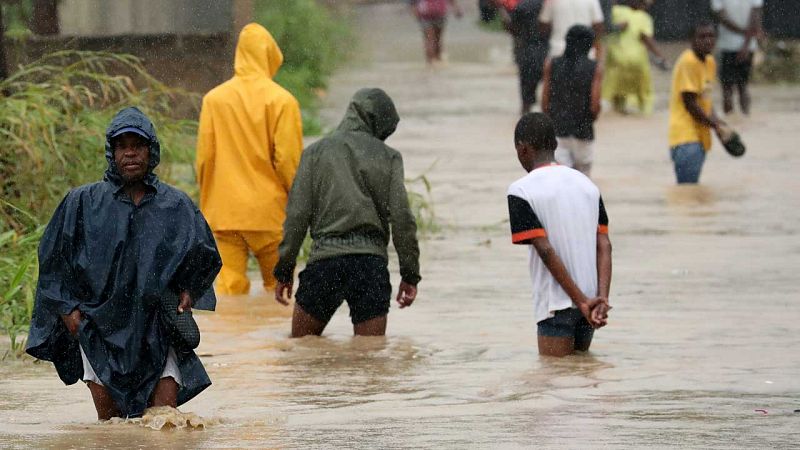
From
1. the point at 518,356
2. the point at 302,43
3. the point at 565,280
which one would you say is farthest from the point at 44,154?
the point at 302,43

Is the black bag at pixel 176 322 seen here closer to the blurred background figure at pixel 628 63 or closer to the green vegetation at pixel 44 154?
the green vegetation at pixel 44 154

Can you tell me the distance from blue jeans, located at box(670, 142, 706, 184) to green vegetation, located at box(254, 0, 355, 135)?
8.06 metres

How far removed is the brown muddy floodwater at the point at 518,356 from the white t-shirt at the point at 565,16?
2672 mm

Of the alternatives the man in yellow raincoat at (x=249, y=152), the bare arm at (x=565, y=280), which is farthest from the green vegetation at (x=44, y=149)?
the bare arm at (x=565, y=280)

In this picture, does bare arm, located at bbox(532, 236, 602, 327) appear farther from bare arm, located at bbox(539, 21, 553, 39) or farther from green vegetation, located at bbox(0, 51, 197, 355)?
bare arm, located at bbox(539, 21, 553, 39)

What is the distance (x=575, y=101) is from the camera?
15125mm

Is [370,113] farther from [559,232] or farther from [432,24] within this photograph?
[432,24]

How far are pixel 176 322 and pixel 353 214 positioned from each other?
243 cm

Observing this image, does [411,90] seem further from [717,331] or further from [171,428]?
[171,428]

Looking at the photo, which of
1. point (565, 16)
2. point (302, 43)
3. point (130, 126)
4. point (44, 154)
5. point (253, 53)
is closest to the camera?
point (130, 126)

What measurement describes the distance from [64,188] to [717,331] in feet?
14.4

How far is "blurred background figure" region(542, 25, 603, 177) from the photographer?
15.1 meters

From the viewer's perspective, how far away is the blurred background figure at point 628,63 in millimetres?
22031

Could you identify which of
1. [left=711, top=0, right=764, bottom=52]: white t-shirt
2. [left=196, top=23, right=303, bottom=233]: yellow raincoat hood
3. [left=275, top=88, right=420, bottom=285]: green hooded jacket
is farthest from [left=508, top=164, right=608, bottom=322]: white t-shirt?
[left=711, top=0, right=764, bottom=52]: white t-shirt
